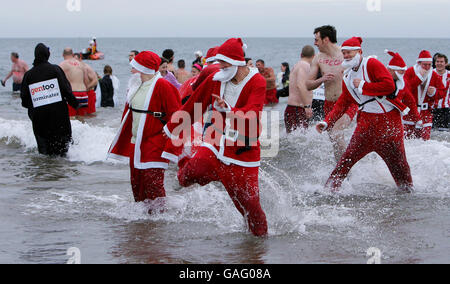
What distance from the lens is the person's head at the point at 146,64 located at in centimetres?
643

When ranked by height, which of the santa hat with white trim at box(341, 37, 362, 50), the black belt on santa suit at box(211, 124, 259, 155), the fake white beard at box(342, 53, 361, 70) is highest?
the santa hat with white trim at box(341, 37, 362, 50)

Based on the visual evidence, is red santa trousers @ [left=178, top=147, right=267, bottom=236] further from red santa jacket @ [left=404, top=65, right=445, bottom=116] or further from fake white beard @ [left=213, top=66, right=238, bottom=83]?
red santa jacket @ [left=404, top=65, right=445, bottom=116]

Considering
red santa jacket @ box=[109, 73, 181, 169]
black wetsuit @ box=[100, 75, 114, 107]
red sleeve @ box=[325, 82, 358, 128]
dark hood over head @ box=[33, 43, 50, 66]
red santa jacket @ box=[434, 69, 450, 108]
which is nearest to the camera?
red santa jacket @ box=[109, 73, 181, 169]

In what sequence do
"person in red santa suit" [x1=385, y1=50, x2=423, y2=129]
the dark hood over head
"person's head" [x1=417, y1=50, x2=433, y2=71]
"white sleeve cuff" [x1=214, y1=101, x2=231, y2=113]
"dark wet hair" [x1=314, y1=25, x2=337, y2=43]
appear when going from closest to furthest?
"white sleeve cuff" [x1=214, y1=101, x2=231, y2=113] → "person in red santa suit" [x1=385, y1=50, x2=423, y2=129] → "dark wet hair" [x1=314, y1=25, x2=337, y2=43] → the dark hood over head → "person's head" [x1=417, y1=50, x2=433, y2=71]

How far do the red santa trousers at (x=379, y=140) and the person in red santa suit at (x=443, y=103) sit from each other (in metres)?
4.84

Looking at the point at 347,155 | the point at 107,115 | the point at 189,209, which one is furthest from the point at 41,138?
the point at 107,115

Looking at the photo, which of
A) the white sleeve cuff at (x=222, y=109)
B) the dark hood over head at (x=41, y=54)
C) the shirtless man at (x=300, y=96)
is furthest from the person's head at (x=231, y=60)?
the dark hood over head at (x=41, y=54)

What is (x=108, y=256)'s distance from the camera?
5.61 metres

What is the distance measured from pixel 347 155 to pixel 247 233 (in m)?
1.97

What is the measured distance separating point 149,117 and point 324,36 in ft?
11.2

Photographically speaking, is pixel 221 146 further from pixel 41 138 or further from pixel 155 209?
pixel 41 138

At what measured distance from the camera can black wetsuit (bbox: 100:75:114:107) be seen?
1948 centimetres

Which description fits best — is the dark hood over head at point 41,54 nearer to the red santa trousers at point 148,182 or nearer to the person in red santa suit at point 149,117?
the person in red santa suit at point 149,117

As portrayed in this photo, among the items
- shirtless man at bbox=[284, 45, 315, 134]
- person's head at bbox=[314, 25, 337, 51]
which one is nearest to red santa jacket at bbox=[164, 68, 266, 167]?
person's head at bbox=[314, 25, 337, 51]
